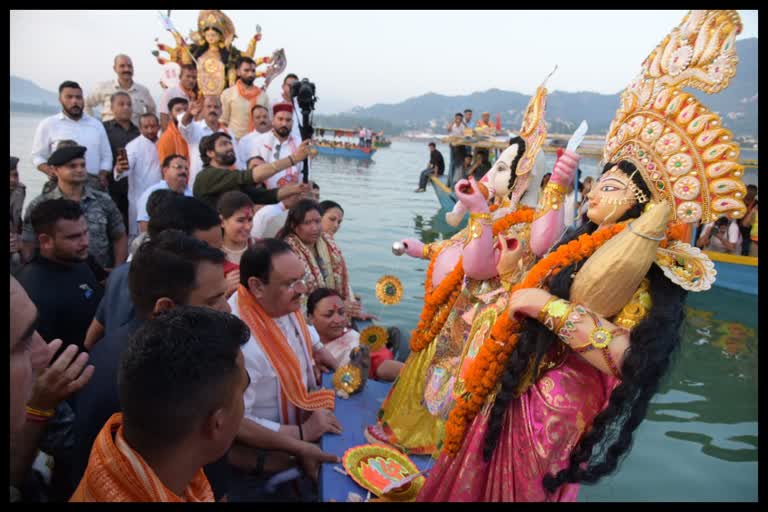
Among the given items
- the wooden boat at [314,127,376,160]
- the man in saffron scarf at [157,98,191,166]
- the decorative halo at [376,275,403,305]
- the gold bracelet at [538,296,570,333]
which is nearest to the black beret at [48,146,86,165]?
the man in saffron scarf at [157,98,191,166]

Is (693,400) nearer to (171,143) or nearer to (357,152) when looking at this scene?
(171,143)

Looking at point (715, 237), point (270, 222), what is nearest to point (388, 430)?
point (270, 222)

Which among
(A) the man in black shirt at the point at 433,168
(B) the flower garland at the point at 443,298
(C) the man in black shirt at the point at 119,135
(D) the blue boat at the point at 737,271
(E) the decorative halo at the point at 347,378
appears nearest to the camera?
(B) the flower garland at the point at 443,298

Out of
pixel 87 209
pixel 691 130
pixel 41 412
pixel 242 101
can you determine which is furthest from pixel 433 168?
pixel 41 412

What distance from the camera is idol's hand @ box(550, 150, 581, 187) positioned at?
236cm

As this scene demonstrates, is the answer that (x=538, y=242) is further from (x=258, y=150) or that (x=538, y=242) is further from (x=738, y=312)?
(x=738, y=312)

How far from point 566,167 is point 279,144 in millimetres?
4336

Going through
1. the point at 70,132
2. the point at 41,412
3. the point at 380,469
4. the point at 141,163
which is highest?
the point at 70,132

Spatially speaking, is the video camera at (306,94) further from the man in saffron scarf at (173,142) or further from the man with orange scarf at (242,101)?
the man with orange scarf at (242,101)

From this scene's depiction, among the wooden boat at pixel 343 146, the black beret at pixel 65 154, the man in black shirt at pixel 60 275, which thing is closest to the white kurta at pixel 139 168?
the black beret at pixel 65 154

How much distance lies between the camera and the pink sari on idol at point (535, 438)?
2.13 metres

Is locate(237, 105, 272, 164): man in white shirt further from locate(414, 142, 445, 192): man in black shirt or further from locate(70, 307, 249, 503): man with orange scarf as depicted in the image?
locate(414, 142, 445, 192): man in black shirt

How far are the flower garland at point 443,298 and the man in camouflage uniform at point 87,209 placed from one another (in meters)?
2.26

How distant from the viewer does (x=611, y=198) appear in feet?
7.39
